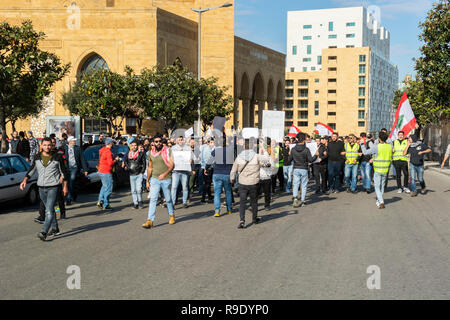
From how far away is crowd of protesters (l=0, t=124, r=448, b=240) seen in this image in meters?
9.34

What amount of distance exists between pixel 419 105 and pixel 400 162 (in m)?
40.4

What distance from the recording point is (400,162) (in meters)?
15.6

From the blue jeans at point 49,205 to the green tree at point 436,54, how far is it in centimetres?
2195

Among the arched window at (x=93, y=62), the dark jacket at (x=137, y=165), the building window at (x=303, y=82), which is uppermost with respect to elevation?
the building window at (x=303, y=82)

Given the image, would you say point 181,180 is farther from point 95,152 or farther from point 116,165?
point 95,152

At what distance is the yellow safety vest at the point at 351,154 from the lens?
53.1 feet

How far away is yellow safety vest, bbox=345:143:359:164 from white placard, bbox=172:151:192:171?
5745mm

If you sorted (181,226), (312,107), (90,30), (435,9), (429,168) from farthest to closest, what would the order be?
(312,107)
(90,30)
(429,168)
(435,9)
(181,226)

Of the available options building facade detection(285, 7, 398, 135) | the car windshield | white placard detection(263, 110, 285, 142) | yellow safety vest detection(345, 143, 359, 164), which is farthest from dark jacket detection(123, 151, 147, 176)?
building facade detection(285, 7, 398, 135)

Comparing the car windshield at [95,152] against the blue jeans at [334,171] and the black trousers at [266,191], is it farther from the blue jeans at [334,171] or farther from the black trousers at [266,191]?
the blue jeans at [334,171]

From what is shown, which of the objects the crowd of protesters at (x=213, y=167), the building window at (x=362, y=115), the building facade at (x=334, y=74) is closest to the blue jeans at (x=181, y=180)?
the crowd of protesters at (x=213, y=167)

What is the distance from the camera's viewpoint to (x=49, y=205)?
8719mm
